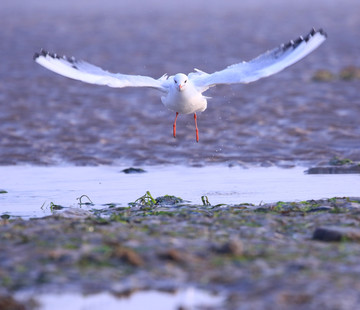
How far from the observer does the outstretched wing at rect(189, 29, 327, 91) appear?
11398 millimetres

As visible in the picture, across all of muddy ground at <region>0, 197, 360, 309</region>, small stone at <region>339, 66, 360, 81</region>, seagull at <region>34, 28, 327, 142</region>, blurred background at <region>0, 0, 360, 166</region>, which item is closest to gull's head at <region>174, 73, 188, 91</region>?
seagull at <region>34, 28, 327, 142</region>

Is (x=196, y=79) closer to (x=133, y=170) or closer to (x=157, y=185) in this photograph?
(x=157, y=185)

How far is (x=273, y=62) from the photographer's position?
1167cm

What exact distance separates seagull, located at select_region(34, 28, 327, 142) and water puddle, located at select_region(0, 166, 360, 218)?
138 centimetres

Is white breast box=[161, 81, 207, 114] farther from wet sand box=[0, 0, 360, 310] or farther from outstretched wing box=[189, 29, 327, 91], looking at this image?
wet sand box=[0, 0, 360, 310]

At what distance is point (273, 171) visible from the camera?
14422 mm

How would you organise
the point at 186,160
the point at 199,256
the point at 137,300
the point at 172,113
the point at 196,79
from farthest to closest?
1. the point at 172,113
2. the point at 186,160
3. the point at 196,79
4. the point at 199,256
5. the point at 137,300

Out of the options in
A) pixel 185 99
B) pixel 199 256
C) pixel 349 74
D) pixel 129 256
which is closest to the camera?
pixel 129 256

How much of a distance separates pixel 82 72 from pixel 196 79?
1.63 meters

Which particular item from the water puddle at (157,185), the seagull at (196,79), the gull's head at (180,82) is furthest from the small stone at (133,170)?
the gull's head at (180,82)

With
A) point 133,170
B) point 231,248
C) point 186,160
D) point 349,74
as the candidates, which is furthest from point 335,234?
point 349,74

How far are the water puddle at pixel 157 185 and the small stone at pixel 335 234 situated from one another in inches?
118

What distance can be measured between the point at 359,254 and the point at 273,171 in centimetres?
627

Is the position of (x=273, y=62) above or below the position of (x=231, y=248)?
above
